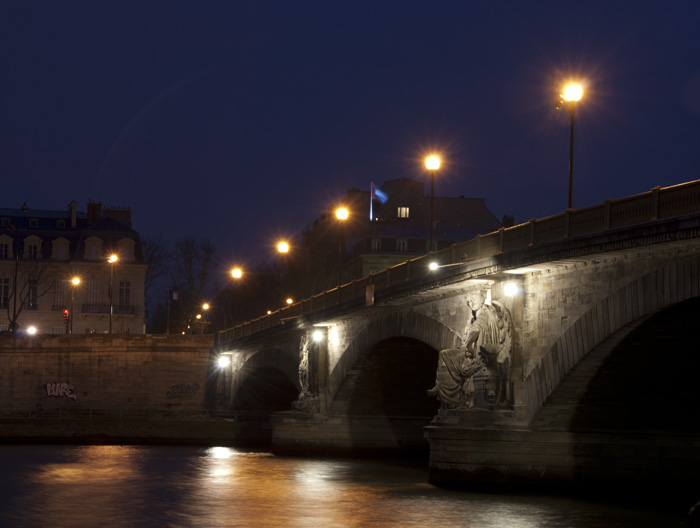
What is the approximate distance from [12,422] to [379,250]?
4326 cm

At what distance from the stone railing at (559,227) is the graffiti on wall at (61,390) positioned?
117ft

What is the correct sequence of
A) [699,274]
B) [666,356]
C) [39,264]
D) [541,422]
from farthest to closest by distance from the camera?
[39,264], [541,422], [666,356], [699,274]

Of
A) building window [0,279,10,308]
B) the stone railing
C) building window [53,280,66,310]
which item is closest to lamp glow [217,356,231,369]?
building window [53,280,66,310]

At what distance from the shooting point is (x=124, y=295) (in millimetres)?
98938

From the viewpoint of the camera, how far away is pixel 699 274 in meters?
24.6

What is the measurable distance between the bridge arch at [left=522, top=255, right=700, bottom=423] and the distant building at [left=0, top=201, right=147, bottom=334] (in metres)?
68.0

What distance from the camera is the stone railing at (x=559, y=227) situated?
80.5 feet

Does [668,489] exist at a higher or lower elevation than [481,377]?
lower

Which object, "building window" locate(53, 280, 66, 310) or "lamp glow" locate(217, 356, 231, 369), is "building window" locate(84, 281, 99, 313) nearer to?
"building window" locate(53, 280, 66, 310)

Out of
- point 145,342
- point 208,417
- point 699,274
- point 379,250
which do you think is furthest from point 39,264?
point 699,274

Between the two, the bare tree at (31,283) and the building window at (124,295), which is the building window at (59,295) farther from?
the building window at (124,295)

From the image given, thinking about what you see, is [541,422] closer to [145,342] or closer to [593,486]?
[593,486]

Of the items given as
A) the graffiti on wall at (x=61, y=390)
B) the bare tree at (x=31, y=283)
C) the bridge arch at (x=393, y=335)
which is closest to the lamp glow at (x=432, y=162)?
the bridge arch at (x=393, y=335)

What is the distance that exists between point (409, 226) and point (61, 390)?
36977mm
